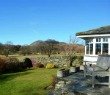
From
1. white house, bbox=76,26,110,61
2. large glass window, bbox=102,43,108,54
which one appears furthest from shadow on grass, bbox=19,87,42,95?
large glass window, bbox=102,43,108,54

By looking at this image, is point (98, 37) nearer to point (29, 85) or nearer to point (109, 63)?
point (29, 85)

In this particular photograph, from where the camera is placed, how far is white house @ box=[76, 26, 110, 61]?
2980 cm

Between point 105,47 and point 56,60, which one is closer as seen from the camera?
point 105,47

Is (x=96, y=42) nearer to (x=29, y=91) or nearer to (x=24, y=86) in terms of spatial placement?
(x=24, y=86)

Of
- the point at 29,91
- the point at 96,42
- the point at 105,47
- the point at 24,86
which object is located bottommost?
the point at 29,91

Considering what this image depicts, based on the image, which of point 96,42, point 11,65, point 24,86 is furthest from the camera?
point 11,65

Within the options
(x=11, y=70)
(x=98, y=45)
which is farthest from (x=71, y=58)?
(x=98, y=45)

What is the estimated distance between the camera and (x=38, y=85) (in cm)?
2514

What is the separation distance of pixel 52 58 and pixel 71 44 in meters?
13.6

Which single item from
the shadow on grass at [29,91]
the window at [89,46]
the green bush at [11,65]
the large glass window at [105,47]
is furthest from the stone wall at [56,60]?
the shadow on grass at [29,91]

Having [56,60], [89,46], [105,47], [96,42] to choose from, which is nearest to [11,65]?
[56,60]

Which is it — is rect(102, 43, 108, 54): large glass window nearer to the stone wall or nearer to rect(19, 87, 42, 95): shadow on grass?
rect(19, 87, 42, 95): shadow on grass

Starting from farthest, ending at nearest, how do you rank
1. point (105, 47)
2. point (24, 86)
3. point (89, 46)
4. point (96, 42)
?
point (89, 46), point (96, 42), point (105, 47), point (24, 86)

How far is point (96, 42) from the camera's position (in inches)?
1208
